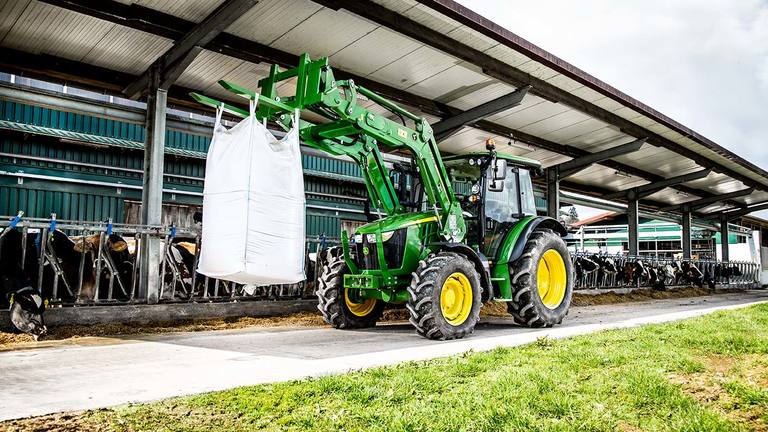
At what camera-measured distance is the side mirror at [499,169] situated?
8.18 m

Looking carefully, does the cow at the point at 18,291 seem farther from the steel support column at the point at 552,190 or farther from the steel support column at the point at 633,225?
the steel support column at the point at 633,225

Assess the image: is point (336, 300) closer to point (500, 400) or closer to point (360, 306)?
point (360, 306)

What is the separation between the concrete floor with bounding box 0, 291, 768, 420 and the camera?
3.93 meters

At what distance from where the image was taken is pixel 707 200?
87.1ft

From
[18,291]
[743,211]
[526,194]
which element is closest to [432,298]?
[526,194]

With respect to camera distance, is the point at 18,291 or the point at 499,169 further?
the point at 499,169

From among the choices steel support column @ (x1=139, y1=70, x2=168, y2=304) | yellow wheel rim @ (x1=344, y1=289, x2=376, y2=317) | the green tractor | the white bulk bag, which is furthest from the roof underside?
yellow wheel rim @ (x1=344, y1=289, x2=376, y2=317)

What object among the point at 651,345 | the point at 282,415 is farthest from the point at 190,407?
the point at 651,345

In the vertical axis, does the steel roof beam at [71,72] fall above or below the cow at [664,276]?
above

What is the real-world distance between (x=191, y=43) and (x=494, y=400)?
708 centimetres

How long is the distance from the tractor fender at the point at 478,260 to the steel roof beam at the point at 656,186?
15132 mm

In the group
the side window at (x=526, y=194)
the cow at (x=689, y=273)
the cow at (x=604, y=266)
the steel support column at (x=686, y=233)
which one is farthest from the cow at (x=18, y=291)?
the steel support column at (x=686, y=233)

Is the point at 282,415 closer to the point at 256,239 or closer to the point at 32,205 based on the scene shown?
the point at 256,239

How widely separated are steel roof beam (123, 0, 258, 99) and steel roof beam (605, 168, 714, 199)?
57.0 ft
